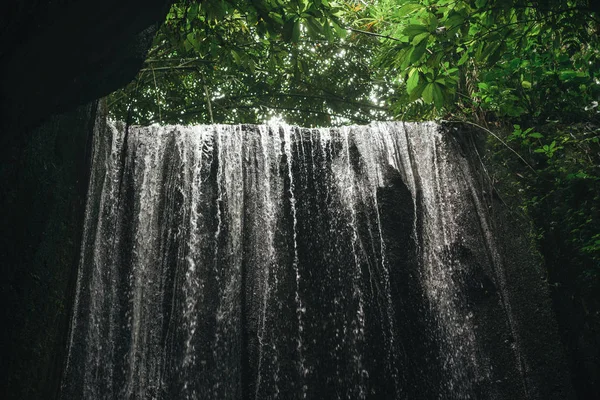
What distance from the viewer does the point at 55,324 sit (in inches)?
105

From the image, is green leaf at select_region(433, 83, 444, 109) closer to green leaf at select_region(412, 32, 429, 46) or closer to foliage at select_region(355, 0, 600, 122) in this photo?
foliage at select_region(355, 0, 600, 122)

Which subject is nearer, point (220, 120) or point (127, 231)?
point (127, 231)

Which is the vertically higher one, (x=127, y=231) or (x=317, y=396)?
(x=127, y=231)

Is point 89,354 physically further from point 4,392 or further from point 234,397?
point 4,392

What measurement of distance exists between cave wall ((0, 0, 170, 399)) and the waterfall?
110cm

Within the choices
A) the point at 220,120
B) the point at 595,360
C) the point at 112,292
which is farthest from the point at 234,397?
the point at 220,120

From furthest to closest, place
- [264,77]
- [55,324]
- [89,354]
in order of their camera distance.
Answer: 1. [264,77]
2. [89,354]
3. [55,324]

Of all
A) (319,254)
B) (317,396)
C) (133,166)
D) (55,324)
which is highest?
(133,166)

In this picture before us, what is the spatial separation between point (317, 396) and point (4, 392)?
9.37 ft

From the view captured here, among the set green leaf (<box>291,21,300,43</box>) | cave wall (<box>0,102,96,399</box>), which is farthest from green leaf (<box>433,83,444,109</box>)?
cave wall (<box>0,102,96,399</box>)

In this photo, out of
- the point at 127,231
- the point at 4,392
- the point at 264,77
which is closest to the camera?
the point at 4,392

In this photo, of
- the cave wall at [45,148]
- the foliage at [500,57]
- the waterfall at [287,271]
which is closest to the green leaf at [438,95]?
the foliage at [500,57]

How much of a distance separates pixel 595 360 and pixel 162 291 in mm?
4011

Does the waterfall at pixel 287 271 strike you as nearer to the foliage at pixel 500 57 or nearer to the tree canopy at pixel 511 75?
the tree canopy at pixel 511 75
